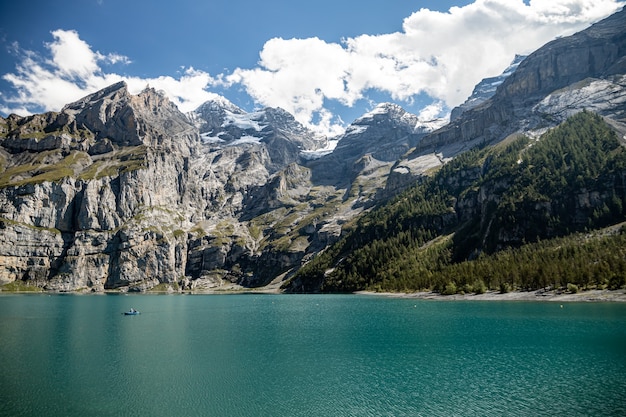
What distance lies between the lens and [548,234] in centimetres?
16688

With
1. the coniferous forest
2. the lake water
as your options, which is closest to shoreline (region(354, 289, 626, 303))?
the coniferous forest

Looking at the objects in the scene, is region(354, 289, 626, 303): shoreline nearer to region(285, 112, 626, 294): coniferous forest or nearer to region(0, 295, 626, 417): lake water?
region(285, 112, 626, 294): coniferous forest

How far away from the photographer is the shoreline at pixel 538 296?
3674 inches

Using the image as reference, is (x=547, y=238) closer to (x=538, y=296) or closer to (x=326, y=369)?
(x=538, y=296)

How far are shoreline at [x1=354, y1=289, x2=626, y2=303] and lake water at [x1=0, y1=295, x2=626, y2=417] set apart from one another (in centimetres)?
1954

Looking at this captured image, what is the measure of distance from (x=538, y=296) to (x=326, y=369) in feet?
293

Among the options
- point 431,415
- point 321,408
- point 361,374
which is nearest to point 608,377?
point 431,415

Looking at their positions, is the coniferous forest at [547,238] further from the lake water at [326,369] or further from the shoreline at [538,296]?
the lake water at [326,369]

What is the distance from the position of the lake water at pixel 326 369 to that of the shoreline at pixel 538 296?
19.5 metres

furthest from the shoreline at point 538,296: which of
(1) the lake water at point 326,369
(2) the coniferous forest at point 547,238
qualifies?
(1) the lake water at point 326,369

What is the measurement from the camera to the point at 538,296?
10994 cm

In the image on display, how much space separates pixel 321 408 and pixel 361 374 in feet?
35.0

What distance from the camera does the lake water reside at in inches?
1303

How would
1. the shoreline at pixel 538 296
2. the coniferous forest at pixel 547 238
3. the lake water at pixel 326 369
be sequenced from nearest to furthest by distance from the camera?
the lake water at pixel 326 369 < the shoreline at pixel 538 296 < the coniferous forest at pixel 547 238
